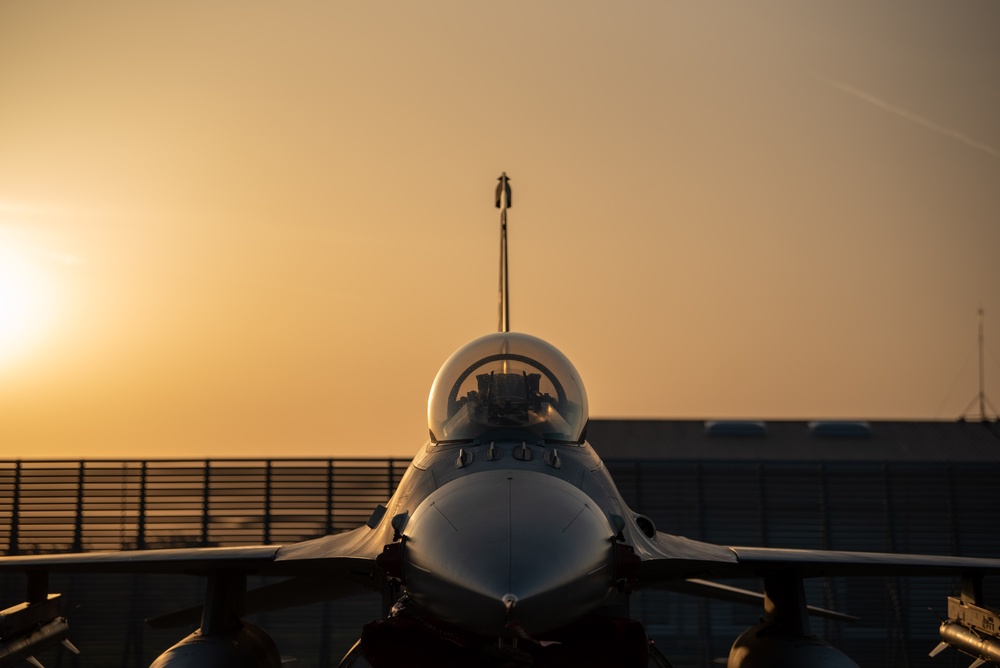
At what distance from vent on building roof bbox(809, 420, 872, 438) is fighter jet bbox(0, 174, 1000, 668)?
23389 mm

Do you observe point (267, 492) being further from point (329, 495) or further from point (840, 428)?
point (840, 428)

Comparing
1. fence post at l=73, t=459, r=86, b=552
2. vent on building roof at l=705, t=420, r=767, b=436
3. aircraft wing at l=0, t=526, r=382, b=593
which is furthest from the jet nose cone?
vent on building roof at l=705, t=420, r=767, b=436

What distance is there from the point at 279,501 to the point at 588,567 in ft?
61.7

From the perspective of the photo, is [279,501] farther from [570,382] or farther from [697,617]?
[570,382]

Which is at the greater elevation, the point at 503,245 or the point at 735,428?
the point at 503,245

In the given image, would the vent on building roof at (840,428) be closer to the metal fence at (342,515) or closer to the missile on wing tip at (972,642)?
the metal fence at (342,515)

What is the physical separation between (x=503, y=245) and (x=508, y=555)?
831 centimetres

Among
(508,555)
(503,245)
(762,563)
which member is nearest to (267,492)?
(503,245)

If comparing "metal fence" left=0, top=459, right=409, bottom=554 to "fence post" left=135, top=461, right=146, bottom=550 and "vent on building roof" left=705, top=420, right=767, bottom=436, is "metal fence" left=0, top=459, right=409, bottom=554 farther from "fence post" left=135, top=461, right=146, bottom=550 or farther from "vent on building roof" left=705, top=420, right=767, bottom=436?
"vent on building roof" left=705, top=420, right=767, bottom=436

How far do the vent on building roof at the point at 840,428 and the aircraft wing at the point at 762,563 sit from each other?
2415 centimetres

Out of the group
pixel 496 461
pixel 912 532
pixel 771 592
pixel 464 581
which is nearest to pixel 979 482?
pixel 912 532

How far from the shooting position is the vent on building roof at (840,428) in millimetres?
34938

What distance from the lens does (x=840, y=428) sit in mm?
35156

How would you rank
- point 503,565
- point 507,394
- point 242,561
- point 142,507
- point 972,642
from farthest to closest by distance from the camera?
point 142,507 < point 972,642 < point 242,561 < point 507,394 < point 503,565
